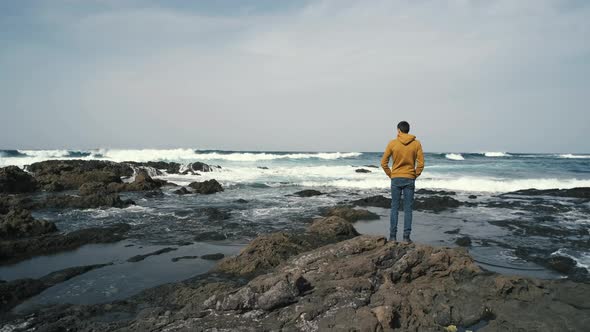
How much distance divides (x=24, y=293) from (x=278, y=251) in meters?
4.00

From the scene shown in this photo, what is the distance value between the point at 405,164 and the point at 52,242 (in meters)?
7.97

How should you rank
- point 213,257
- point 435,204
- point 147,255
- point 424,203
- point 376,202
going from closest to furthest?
point 213,257 < point 147,255 < point 435,204 < point 424,203 < point 376,202

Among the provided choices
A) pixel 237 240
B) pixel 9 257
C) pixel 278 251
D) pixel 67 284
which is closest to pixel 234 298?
pixel 278 251

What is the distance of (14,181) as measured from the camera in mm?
18578

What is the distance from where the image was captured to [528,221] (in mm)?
11602

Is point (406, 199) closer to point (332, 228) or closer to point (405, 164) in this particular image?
point (405, 164)

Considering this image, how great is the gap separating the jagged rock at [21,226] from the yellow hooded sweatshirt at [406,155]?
351 inches

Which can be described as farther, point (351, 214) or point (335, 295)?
point (351, 214)

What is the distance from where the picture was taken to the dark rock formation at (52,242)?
25.2 ft

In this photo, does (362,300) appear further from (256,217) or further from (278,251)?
(256,217)

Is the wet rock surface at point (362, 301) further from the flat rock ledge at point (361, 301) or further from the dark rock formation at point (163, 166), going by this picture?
the dark rock formation at point (163, 166)

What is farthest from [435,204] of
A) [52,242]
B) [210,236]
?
[52,242]

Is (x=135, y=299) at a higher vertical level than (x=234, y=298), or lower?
lower

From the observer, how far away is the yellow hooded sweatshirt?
6.04m
